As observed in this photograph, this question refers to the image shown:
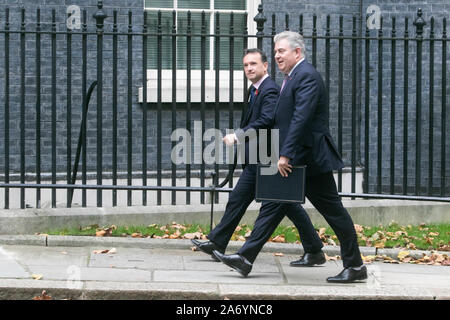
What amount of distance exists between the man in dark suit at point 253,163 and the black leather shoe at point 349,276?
2.01ft

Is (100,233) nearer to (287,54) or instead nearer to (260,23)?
(260,23)

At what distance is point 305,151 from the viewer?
22.4 ft

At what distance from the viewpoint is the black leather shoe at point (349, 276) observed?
6.97 metres

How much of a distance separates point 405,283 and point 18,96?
505 centimetres

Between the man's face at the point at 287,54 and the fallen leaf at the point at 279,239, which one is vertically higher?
the man's face at the point at 287,54

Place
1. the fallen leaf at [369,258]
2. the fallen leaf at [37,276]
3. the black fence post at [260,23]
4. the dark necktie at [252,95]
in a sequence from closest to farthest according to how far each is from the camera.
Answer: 1. the fallen leaf at [37,276]
2. the dark necktie at [252,95]
3. the fallen leaf at [369,258]
4. the black fence post at [260,23]

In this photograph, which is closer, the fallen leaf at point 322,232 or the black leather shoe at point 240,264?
the black leather shoe at point 240,264

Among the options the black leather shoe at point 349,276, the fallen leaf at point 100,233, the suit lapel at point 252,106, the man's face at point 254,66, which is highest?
the man's face at point 254,66

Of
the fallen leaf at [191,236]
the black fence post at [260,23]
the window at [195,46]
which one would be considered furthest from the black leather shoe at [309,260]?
the window at [195,46]

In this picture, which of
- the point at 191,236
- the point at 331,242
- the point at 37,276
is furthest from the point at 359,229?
the point at 37,276

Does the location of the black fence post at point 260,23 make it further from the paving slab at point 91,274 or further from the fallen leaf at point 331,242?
the paving slab at point 91,274

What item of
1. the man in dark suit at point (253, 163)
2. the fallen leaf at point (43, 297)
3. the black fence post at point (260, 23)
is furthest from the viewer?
the black fence post at point (260, 23)

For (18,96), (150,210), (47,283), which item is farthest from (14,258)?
(18,96)

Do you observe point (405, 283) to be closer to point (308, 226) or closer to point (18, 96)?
point (308, 226)
